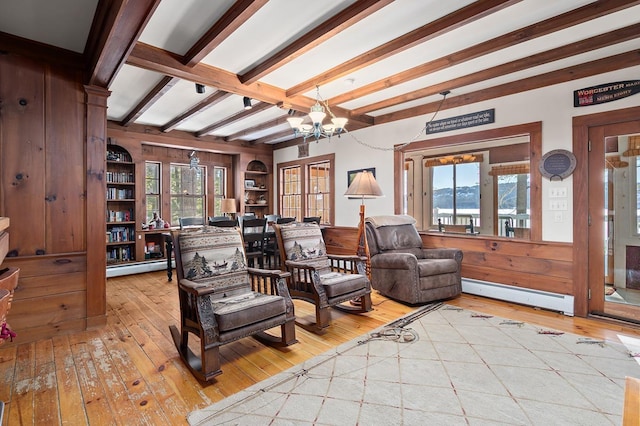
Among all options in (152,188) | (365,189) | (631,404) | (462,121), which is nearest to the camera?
(631,404)

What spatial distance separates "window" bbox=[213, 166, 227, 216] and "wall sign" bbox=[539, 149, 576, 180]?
6085mm

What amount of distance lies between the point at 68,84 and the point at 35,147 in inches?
26.6

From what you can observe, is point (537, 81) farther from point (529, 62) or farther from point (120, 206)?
point (120, 206)

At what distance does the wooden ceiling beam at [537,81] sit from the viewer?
3090 millimetres

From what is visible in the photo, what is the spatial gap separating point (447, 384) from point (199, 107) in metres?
4.41

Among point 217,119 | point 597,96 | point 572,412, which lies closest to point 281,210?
point 217,119

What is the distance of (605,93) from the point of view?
321 cm

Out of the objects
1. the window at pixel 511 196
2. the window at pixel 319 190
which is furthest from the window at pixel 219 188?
the window at pixel 511 196

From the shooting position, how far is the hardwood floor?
74.2 inches

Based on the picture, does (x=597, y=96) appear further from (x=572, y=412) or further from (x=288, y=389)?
(x=288, y=389)

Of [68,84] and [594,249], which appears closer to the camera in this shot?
[68,84]

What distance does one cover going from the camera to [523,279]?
12.4 feet

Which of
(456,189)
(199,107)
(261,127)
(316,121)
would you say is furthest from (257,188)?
(456,189)

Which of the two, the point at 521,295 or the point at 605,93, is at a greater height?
the point at 605,93
